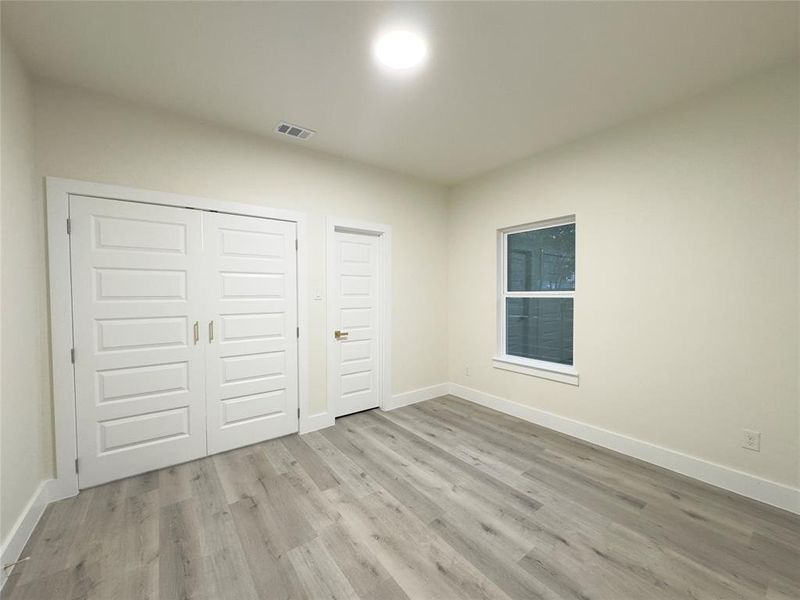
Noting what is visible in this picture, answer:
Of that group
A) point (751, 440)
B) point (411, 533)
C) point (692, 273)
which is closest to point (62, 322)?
point (411, 533)

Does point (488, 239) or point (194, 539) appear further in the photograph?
point (488, 239)

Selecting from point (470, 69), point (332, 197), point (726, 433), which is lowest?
point (726, 433)

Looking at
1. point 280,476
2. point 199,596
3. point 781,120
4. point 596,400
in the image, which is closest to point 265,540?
point 199,596

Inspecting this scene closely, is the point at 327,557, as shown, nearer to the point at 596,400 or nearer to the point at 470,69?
the point at 596,400

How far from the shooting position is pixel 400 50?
1.89 metres

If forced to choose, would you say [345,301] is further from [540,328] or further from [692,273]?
[692,273]

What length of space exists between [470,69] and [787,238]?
88.6 inches

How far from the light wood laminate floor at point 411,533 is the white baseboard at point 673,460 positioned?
0.10 m

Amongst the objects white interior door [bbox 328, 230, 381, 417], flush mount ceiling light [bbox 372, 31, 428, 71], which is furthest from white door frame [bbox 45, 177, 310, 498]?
flush mount ceiling light [bbox 372, 31, 428, 71]

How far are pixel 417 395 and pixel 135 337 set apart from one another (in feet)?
9.52

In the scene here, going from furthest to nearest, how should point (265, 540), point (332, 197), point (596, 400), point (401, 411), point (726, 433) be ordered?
point (401, 411) < point (332, 197) < point (596, 400) < point (726, 433) < point (265, 540)

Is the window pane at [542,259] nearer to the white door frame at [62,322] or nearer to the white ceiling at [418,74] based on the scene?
the white ceiling at [418,74]

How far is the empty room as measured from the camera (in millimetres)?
1634

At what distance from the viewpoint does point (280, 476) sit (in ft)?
7.82
